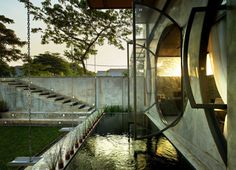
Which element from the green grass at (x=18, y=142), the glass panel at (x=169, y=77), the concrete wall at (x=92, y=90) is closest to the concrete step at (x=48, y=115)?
the concrete wall at (x=92, y=90)

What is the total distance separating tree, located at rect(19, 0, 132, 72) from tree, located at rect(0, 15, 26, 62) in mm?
3522

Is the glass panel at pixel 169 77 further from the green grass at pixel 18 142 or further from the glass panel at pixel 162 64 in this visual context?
the green grass at pixel 18 142

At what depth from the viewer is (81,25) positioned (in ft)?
61.7

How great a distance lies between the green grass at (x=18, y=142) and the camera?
5.63 meters

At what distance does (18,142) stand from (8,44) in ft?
52.7

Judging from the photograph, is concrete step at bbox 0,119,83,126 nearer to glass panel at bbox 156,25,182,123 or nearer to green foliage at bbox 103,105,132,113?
green foliage at bbox 103,105,132,113

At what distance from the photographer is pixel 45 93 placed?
13.0 m

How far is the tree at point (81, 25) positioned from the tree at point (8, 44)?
3.52 metres

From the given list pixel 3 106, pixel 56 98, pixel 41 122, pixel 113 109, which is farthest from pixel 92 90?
pixel 3 106

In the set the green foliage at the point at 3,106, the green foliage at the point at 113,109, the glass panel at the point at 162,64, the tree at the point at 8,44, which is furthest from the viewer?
the tree at the point at 8,44

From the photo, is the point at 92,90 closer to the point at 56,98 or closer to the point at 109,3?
the point at 56,98

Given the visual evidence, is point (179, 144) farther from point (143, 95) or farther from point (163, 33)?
point (143, 95)

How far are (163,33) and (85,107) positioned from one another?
5.97 meters

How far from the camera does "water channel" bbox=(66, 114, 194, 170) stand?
4.04m
